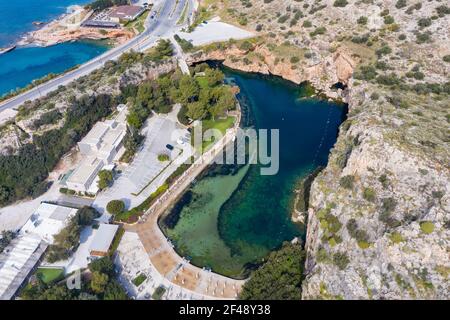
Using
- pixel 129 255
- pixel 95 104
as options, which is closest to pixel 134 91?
pixel 95 104

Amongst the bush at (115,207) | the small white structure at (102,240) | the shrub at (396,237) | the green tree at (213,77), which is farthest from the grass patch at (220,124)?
the shrub at (396,237)

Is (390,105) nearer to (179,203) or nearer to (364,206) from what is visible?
(364,206)

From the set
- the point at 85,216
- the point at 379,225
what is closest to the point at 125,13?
the point at 85,216

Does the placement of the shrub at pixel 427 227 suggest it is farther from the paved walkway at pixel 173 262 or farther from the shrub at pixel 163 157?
the shrub at pixel 163 157

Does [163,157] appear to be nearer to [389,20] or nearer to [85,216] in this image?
[85,216]

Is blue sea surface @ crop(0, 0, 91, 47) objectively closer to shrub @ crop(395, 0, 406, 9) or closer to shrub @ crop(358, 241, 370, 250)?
shrub @ crop(395, 0, 406, 9)

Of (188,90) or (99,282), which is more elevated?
(188,90)
